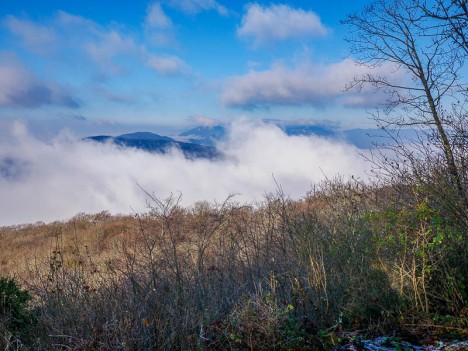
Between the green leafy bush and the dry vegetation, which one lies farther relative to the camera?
the green leafy bush

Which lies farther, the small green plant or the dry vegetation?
the small green plant

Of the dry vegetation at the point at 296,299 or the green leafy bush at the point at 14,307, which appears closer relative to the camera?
the dry vegetation at the point at 296,299

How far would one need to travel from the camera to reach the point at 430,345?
4.98 meters

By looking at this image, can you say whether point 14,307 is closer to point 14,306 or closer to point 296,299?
point 14,306

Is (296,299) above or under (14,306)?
under

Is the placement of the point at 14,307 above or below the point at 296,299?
above

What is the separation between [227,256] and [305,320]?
2623 millimetres

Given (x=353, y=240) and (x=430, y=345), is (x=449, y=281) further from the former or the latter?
(x=353, y=240)

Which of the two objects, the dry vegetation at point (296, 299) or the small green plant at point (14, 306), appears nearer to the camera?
the dry vegetation at point (296, 299)

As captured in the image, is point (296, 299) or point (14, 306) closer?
point (296, 299)

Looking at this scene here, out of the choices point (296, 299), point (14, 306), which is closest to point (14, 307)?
point (14, 306)

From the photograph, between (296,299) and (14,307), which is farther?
(14,307)

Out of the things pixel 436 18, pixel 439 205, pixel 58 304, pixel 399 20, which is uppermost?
pixel 399 20

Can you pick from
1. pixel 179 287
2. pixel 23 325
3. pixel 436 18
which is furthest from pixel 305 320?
pixel 436 18
